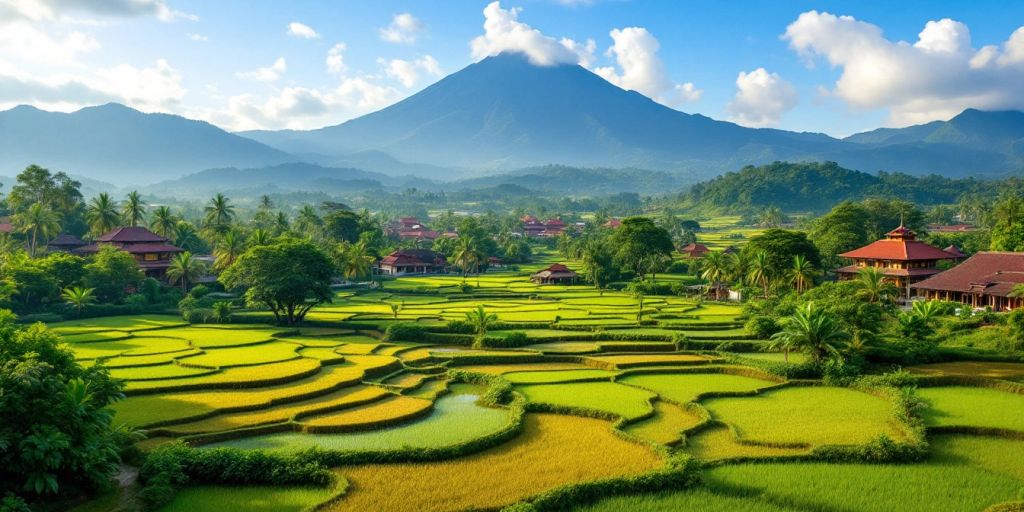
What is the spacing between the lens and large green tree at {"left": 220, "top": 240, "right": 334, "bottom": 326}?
36.6 m

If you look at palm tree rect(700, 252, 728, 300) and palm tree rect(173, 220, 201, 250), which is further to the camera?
palm tree rect(173, 220, 201, 250)

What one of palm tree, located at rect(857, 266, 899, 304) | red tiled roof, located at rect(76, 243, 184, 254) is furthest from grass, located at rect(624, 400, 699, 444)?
red tiled roof, located at rect(76, 243, 184, 254)

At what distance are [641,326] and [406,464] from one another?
22888 millimetres

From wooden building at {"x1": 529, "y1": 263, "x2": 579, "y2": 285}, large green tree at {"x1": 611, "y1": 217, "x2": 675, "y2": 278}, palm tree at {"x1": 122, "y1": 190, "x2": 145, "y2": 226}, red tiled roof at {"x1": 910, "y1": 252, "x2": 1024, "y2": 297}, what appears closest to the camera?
red tiled roof at {"x1": 910, "y1": 252, "x2": 1024, "y2": 297}

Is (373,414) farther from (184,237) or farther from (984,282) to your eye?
(184,237)

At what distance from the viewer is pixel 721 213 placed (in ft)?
529

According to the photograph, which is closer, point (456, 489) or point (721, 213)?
point (456, 489)

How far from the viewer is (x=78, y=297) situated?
4062 centimetres

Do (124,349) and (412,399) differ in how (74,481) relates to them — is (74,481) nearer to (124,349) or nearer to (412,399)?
(412,399)

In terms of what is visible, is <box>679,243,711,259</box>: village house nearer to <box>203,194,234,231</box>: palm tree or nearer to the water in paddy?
<box>203,194,234,231</box>: palm tree

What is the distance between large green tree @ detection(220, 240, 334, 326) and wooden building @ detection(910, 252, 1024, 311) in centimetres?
3552

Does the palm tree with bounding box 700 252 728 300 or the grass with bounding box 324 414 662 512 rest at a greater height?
the palm tree with bounding box 700 252 728 300

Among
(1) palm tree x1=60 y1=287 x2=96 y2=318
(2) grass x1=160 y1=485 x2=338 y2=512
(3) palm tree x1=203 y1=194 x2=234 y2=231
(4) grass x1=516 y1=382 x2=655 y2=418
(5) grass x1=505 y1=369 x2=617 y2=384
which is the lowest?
(2) grass x1=160 y1=485 x2=338 y2=512

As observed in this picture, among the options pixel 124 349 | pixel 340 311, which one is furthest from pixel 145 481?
pixel 340 311
